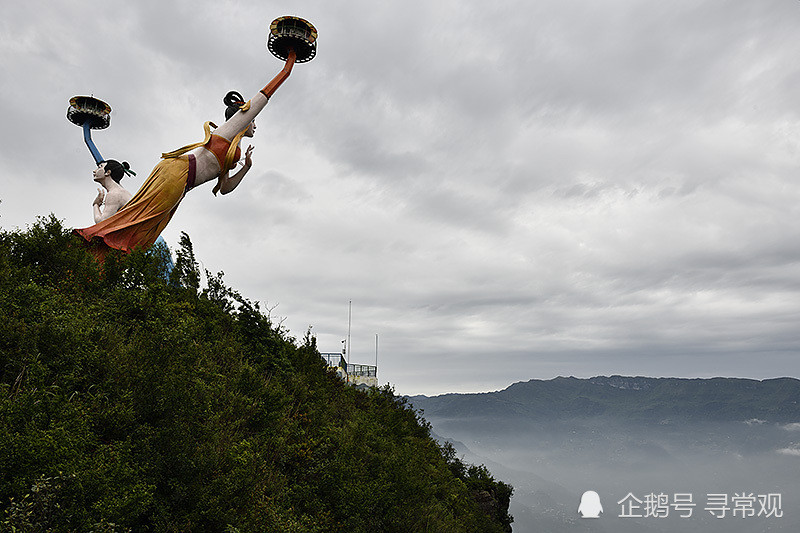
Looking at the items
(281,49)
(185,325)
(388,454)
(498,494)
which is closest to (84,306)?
(185,325)

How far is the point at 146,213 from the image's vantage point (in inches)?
628

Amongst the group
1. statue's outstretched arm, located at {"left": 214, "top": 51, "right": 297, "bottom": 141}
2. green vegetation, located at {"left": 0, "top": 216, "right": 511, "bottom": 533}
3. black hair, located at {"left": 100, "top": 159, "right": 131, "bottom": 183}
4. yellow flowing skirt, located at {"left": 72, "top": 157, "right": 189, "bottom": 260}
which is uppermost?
statue's outstretched arm, located at {"left": 214, "top": 51, "right": 297, "bottom": 141}

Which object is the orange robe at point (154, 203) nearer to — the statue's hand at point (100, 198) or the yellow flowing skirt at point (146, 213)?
the yellow flowing skirt at point (146, 213)

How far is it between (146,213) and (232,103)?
534cm

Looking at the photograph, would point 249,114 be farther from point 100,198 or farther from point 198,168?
point 100,198

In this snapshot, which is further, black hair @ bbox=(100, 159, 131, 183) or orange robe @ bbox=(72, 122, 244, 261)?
black hair @ bbox=(100, 159, 131, 183)

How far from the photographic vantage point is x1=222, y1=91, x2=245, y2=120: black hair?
704 inches

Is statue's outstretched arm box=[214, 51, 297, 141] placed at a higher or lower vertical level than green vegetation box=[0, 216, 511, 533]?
higher

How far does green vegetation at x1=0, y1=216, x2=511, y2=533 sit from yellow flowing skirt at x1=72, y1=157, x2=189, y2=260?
44.2 inches

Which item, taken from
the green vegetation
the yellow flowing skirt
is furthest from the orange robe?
the green vegetation

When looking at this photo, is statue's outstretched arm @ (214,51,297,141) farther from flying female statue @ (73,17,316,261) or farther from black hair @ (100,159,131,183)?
black hair @ (100,159,131,183)

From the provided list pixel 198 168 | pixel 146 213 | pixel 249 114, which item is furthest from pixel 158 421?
pixel 249 114

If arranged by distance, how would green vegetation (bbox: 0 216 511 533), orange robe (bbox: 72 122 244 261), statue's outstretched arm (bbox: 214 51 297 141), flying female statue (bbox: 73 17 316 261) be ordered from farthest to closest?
statue's outstretched arm (bbox: 214 51 297 141) < flying female statue (bbox: 73 17 316 261) < orange robe (bbox: 72 122 244 261) < green vegetation (bbox: 0 216 511 533)

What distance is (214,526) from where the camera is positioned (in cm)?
738
